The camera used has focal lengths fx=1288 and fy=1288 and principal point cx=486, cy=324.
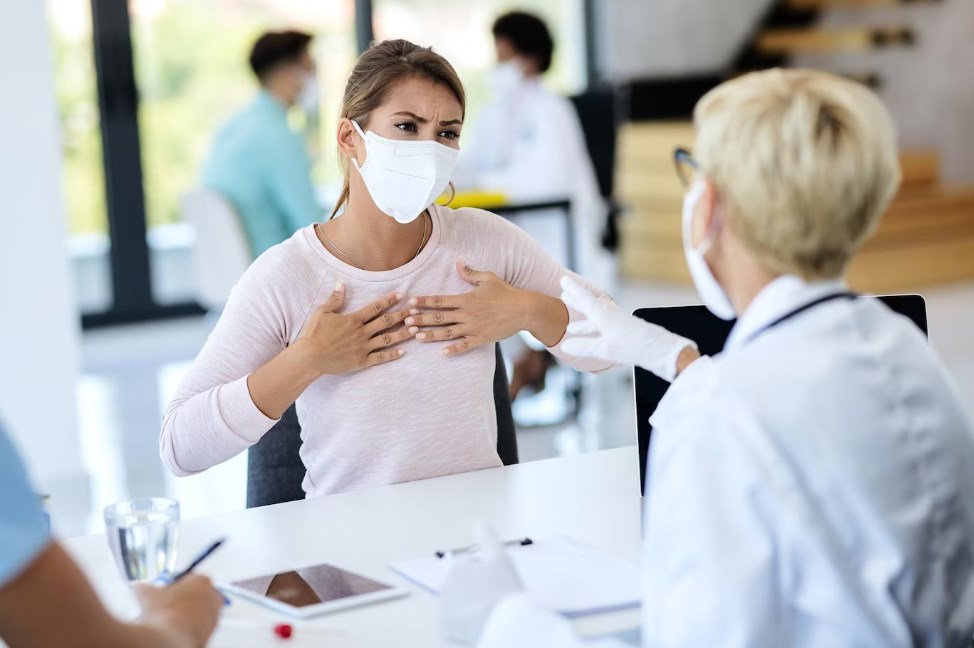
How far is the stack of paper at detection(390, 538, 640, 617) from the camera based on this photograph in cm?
134

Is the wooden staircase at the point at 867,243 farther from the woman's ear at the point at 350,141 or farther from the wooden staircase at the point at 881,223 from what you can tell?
the woman's ear at the point at 350,141

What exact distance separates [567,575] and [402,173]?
0.73 metres

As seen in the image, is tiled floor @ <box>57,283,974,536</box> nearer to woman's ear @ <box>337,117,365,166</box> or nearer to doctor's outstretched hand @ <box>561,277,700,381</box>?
woman's ear @ <box>337,117,365,166</box>

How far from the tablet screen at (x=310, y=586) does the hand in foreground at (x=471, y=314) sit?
49 centimetres

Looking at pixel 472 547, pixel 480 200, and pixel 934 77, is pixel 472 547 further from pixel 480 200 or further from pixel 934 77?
pixel 934 77

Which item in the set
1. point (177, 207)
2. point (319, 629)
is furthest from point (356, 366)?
point (177, 207)

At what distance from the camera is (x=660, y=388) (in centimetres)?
165

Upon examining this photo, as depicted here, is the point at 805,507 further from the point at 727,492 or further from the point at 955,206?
the point at 955,206

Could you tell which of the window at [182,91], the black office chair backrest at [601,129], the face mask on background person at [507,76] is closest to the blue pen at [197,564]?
the face mask on background person at [507,76]

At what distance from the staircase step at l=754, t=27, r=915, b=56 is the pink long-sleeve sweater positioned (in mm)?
5855

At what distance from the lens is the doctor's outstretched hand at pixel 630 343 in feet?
5.00

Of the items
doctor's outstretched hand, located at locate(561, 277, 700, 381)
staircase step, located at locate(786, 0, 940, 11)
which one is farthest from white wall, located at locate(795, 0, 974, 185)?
doctor's outstretched hand, located at locate(561, 277, 700, 381)

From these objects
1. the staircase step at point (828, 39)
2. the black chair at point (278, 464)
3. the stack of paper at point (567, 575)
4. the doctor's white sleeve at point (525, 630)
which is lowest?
the black chair at point (278, 464)

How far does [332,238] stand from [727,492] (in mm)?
991
